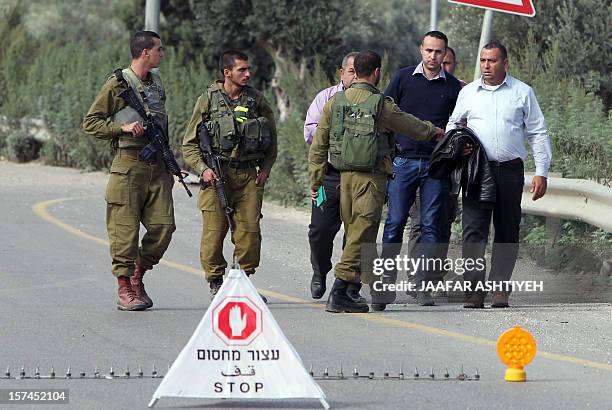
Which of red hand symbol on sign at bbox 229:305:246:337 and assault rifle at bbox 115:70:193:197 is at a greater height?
assault rifle at bbox 115:70:193:197

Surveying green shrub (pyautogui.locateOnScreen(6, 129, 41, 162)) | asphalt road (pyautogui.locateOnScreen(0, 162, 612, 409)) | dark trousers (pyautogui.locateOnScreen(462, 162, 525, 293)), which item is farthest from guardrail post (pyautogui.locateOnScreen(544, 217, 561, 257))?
green shrub (pyautogui.locateOnScreen(6, 129, 41, 162))

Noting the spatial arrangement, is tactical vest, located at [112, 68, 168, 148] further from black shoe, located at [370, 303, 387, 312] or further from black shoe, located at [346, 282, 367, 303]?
black shoe, located at [370, 303, 387, 312]

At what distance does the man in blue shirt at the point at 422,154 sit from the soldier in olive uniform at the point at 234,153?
97 centimetres

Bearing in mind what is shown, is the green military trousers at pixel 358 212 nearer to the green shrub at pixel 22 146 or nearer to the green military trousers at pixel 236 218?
the green military trousers at pixel 236 218

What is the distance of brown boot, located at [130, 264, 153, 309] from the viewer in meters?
11.2

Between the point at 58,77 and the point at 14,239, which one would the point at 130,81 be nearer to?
the point at 14,239

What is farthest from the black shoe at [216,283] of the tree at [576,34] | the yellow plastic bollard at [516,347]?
the tree at [576,34]

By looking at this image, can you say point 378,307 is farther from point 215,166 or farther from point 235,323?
point 235,323

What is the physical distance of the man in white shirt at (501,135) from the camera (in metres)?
10.9

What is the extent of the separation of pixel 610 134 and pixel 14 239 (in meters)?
6.05

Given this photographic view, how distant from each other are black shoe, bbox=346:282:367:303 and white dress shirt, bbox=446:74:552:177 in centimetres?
134

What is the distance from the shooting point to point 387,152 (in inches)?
425

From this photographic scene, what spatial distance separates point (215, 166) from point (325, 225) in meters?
1.06

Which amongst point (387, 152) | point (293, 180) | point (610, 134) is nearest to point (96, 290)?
point (387, 152)
